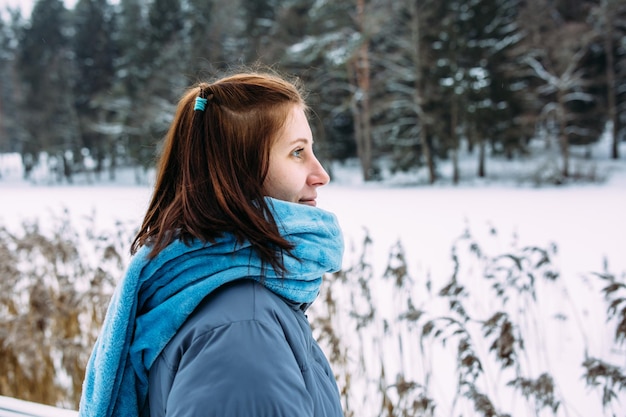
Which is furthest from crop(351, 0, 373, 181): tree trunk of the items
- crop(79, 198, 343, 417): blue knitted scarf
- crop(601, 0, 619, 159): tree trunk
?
crop(79, 198, 343, 417): blue knitted scarf

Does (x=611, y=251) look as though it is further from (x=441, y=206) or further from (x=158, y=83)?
(x=158, y=83)

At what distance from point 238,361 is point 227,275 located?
137mm

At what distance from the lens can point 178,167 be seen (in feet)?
3.12

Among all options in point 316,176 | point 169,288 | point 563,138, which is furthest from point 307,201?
point 563,138

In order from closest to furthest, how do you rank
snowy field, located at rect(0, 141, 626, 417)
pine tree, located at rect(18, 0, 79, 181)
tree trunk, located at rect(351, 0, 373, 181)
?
snowy field, located at rect(0, 141, 626, 417) < tree trunk, located at rect(351, 0, 373, 181) < pine tree, located at rect(18, 0, 79, 181)

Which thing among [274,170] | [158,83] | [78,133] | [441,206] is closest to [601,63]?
[441,206]

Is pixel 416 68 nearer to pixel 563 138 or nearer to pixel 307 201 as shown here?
pixel 563 138

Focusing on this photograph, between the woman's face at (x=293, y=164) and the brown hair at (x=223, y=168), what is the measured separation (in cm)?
2

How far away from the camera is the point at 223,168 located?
0.86 metres

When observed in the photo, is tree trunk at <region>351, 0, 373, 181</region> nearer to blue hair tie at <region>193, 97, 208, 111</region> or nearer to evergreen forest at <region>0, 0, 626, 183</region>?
evergreen forest at <region>0, 0, 626, 183</region>

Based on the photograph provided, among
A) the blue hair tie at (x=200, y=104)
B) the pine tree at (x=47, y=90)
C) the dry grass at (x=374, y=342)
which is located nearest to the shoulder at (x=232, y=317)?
the blue hair tie at (x=200, y=104)

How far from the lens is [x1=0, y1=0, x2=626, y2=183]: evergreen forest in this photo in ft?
63.0

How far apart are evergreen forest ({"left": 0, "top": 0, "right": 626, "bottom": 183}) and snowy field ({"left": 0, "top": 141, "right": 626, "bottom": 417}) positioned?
249 cm

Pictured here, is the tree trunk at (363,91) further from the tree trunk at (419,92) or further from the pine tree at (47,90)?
the pine tree at (47,90)
